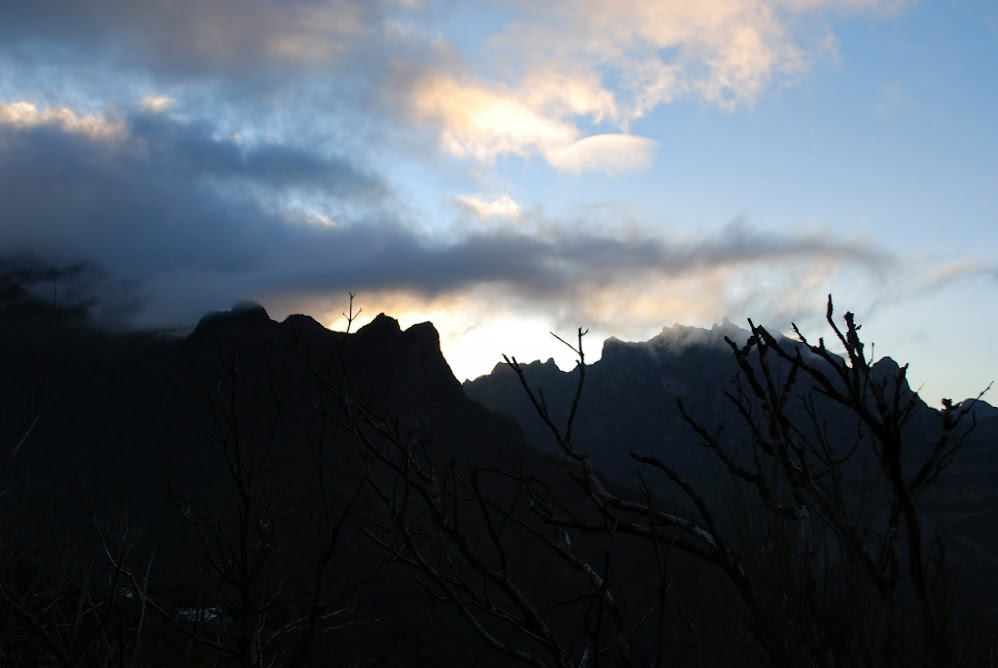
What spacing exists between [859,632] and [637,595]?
434 ft

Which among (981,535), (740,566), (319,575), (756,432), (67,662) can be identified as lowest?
(981,535)

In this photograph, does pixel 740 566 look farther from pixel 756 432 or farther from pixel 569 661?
pixel 569 661

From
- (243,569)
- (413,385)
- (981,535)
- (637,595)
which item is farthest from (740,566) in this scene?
(981,535)

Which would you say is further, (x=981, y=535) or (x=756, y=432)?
(x=981, y=535)

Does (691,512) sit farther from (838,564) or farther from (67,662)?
(67,662)

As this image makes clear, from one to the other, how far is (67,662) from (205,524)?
12.4 ft

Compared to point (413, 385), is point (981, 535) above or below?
below

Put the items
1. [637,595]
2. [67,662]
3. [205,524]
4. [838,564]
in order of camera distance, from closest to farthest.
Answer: [838,564] < [67,662] < [205,524] < [637,595]

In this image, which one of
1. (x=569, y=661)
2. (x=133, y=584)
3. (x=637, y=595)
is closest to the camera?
(x=569, y=661)

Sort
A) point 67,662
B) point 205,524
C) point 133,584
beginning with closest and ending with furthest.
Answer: point 67,662 → point 133,584 → point 205,524

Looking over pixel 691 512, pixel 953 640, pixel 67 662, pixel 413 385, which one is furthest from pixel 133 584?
pixel 413 385

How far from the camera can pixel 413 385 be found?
19425 centimetres

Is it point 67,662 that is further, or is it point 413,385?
point 413,385

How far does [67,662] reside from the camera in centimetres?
445
